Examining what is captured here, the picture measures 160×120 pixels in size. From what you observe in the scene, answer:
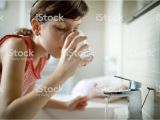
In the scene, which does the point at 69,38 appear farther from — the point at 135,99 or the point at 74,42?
the point at 135,99

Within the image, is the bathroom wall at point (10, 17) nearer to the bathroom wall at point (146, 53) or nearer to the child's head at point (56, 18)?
the child's head at point (56, 18)

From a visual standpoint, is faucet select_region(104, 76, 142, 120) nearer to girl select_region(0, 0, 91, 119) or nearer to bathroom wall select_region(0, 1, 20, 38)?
girl select_region(0, 0, 91, 119)

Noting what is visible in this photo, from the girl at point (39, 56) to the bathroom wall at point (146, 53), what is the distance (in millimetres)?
165

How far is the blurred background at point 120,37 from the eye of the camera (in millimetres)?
580

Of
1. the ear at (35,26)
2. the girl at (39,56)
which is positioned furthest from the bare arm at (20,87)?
the ear at (35,26)

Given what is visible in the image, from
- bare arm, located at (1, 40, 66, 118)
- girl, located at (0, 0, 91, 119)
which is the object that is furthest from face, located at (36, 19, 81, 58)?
bare arm, located at (1, 40, 66, 118)

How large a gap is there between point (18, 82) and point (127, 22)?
0.47 meters

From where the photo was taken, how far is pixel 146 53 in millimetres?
627

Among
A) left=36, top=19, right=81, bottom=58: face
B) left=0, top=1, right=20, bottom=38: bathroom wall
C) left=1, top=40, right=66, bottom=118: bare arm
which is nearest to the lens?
left=1, top=40, right=66, bottom=118: bare arm

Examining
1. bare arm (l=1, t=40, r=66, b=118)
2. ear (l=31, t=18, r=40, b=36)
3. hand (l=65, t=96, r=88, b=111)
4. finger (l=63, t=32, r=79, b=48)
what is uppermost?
ear (l=31, t=18, r=40, b=36)

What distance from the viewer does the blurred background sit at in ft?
1.90

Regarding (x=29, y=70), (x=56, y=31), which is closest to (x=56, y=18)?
(x=56, y=31)

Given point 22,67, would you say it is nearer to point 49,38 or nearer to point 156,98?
point 49,38

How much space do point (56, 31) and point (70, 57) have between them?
0.09 m
